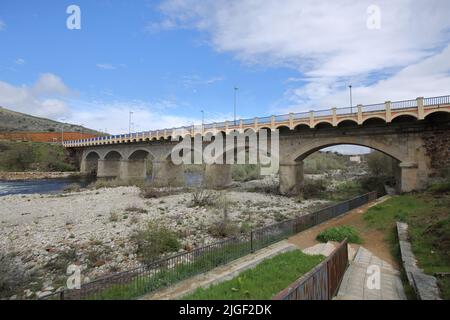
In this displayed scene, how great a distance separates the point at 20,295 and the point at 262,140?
83.7ft

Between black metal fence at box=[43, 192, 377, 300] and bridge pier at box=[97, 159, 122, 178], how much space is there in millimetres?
55667

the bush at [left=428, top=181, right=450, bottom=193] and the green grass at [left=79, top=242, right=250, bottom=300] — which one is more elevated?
the bush at [left=428, top=181, right=450, bottom=193]

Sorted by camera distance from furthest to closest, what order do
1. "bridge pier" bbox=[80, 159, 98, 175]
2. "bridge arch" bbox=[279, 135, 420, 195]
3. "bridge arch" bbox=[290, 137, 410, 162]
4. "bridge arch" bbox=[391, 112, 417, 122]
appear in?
"bridge pier" bbox=[80, 159, 98, 175], "bridge arch" bbox=[290, 137, 410, 162], "bridge arch" bbox=[279, 135, 420, 195], "bridge arch" bbox=[391, 112, 417, 122]

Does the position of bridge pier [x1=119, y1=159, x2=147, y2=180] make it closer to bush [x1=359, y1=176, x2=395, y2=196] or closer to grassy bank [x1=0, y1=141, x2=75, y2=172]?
grassy bank [x1=0, y1=141, x2=75, y2=172]

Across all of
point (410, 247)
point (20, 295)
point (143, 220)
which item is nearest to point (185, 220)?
point (143, 220)

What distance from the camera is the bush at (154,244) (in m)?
10.9

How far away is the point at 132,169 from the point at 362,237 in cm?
4808

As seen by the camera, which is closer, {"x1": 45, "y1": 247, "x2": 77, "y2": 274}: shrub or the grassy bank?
{"x1": 45, "y1": 247, "x2": 77, "y2": 274}: shrub

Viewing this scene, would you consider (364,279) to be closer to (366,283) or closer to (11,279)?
(366,283)

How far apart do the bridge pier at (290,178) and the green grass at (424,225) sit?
11.3m

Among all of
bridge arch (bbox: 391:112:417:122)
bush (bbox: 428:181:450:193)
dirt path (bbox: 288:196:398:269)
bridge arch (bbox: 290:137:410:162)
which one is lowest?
dirt path (bbox: 288:196:398:269)

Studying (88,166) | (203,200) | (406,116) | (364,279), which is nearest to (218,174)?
(203,200)

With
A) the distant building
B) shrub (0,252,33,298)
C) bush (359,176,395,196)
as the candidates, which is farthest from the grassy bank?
the distant building

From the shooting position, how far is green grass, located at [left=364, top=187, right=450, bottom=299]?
7.36 m
